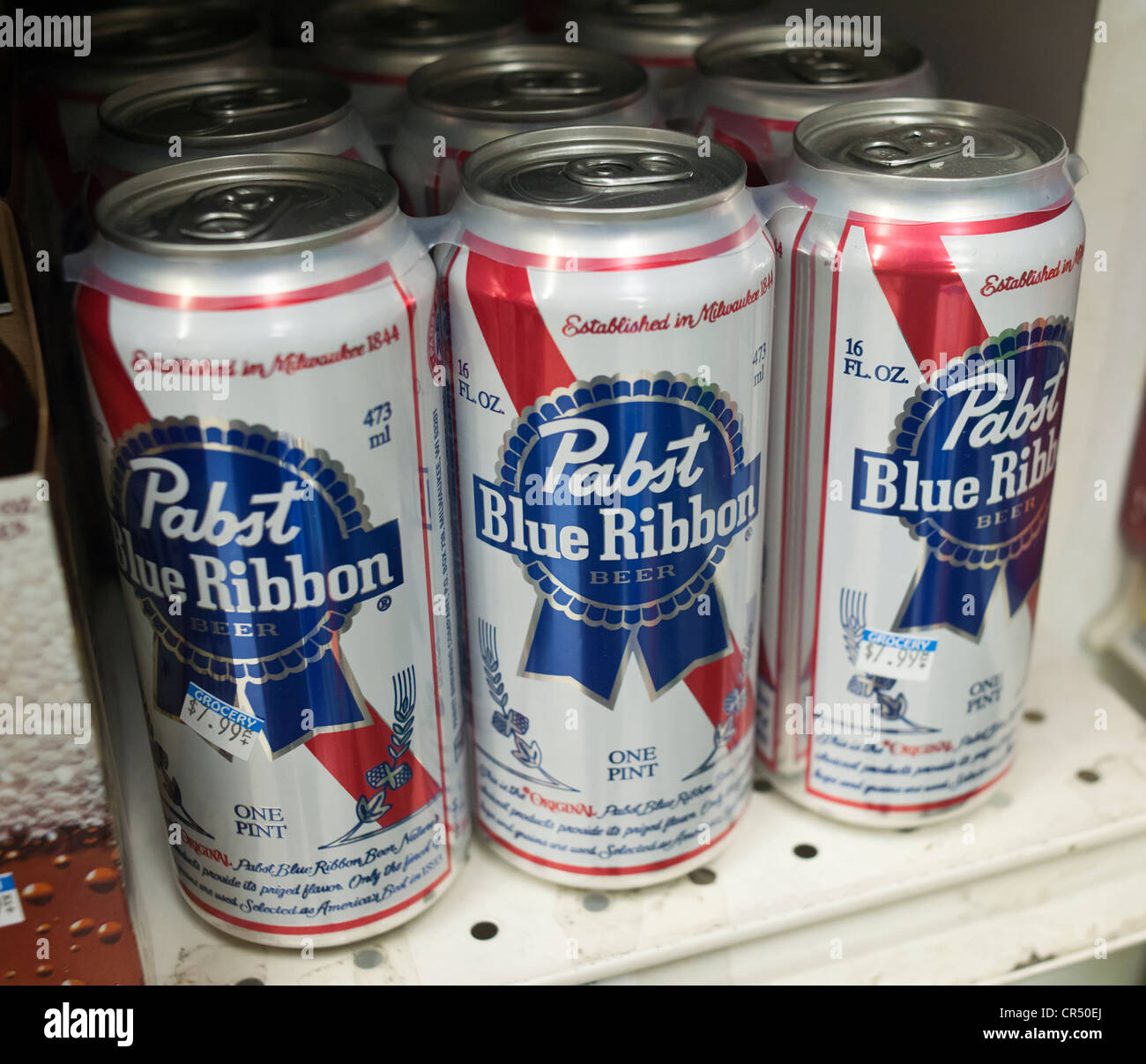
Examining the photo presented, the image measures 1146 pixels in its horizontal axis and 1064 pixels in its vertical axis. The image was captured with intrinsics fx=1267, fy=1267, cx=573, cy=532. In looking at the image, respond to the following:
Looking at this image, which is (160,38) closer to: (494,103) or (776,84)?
(494,103)

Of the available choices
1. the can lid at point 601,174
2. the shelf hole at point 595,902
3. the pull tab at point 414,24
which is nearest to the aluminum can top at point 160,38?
the pull tab at point 414,24

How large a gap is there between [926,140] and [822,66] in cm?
18

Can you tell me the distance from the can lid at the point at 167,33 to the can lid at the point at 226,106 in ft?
0.21

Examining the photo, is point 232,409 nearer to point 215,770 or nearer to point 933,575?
point 215,770

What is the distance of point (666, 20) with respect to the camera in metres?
1.12

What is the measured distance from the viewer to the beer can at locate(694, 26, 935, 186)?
92 cm

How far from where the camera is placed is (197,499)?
0.72 metres

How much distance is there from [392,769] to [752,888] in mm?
298

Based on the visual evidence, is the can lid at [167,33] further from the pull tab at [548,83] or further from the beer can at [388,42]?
the pull tab at [548,83]

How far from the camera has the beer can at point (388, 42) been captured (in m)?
1.05

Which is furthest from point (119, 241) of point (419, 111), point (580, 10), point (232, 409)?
point (580, 10)

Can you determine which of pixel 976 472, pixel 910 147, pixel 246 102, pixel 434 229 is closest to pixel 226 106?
pixel 246 102

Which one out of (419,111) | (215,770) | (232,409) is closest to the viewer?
(232,409)

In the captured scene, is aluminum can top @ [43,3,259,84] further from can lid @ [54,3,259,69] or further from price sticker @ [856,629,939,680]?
price sticker @ [856,629,939,680]
